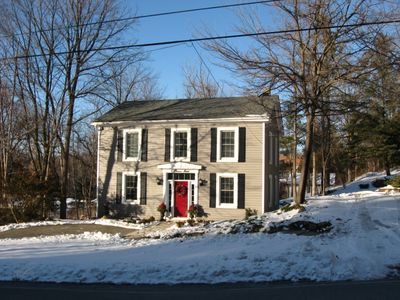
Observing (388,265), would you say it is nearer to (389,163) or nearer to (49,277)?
(49,277)

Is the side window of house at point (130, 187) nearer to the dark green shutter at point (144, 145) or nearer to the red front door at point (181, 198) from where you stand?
the dark green shutter at point (144, 145)

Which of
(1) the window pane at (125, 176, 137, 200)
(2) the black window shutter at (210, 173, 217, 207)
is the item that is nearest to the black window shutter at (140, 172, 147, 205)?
(1) the window pane at (125, 176, 137, 200)

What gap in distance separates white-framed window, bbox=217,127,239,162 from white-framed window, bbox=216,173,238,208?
949 mm

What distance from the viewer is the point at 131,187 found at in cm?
2789

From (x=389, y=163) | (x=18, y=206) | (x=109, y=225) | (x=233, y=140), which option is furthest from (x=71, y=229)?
(x=389, y=163)

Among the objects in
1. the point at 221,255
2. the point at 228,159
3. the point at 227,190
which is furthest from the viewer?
the point at 228,159

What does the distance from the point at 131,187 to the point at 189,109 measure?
5900 millimetres

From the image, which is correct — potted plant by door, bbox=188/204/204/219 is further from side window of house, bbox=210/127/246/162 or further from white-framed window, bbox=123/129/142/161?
white-framed window, bbox=123/129/142/161

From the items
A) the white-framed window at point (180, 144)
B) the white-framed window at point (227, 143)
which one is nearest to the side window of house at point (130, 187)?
the white-framed window at point (180, 144)

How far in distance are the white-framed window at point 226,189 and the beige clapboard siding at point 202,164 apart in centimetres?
28

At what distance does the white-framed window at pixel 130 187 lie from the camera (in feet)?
90.7

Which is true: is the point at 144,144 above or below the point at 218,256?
above

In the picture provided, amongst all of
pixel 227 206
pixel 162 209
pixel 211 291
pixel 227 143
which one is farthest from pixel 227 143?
pixel 211 291

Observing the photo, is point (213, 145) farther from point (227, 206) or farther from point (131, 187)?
point (131, 187)
